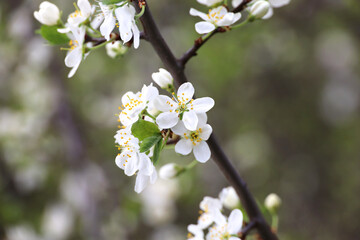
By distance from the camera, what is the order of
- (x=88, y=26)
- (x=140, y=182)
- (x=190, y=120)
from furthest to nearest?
(x=88, y=26) → (x=140, y=182) → (x=190, y=120)

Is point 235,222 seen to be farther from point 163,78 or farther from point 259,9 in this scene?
point 259,9

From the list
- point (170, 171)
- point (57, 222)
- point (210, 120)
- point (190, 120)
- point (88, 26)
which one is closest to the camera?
point (190, 120)

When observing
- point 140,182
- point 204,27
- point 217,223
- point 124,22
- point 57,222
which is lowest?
point 57,222

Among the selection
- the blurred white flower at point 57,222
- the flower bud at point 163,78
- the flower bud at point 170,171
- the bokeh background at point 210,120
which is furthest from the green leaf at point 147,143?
the blurred white flower at point 57,222

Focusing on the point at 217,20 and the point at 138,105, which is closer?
the point at 138,105

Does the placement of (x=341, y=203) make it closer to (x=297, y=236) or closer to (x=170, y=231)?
(x=297, y=236)

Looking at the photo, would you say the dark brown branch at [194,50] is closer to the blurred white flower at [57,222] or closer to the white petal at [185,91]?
the white petal at [185,91]

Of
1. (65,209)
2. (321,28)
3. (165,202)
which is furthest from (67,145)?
(321,28)

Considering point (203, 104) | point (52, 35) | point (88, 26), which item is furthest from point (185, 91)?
point (52, 35)
